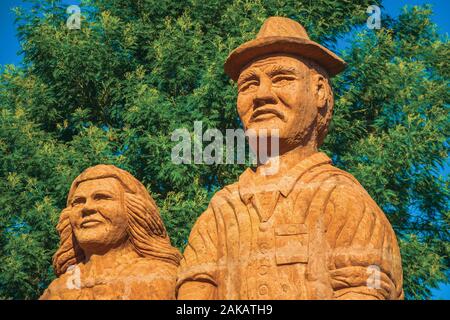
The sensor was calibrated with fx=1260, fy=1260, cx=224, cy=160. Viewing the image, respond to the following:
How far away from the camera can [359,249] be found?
358 inches

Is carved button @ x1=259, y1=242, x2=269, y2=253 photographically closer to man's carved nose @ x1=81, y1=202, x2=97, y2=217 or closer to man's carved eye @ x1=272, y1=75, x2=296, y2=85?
man's carved eye @ x1=272, y1=75, x2=296, y2=85

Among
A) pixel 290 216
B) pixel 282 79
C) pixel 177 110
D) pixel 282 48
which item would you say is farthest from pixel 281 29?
pixel 177 110

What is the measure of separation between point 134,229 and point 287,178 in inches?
63.0

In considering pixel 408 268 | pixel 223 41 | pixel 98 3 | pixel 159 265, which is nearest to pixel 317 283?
pixel 159 265

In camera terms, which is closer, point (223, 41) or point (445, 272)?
point (445, 272)

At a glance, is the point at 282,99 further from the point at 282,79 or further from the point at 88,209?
the point at 88,209

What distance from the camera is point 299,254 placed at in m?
9.14

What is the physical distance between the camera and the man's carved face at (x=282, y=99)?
9836mm

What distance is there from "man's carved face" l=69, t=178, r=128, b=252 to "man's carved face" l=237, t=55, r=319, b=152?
1.35 metres

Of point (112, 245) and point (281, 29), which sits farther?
point (112, 245)

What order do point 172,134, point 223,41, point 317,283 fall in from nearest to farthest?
point 317,283 < point 172,134 < point 223,41

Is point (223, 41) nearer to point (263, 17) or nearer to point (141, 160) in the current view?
point (263, 17)

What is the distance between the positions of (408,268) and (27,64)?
6.62 meters

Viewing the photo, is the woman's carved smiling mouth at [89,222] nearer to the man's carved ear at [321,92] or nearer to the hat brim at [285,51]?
the hat brim at [285,51]
